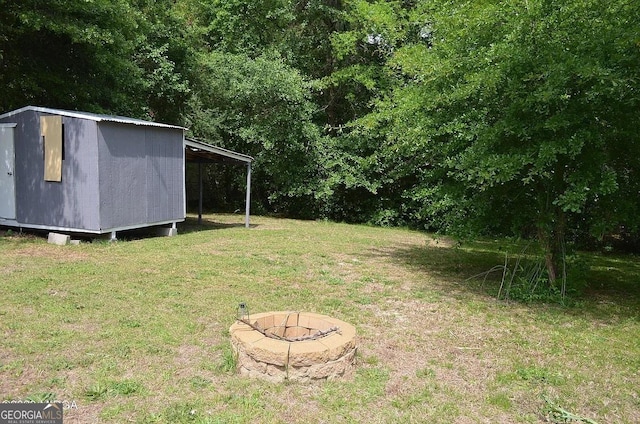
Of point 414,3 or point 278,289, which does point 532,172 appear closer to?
point 278,289

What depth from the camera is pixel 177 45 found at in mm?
15211

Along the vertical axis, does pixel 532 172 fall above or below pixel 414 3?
below

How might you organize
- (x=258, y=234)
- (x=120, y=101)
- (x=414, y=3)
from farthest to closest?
1. (x=414, y=3)
2. (x=120, y=101)
3. (x=258, y=234)

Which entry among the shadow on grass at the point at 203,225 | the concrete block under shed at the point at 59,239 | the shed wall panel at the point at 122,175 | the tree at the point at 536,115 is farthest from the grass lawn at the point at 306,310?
the shadow on grass at the point at 203,225

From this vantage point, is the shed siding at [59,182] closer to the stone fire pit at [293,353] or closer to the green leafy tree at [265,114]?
the stone fire pit at [293,353]

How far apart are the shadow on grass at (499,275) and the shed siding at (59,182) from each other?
17.8ft

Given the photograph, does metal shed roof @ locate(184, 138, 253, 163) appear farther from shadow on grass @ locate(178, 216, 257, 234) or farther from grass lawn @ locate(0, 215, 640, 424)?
grass lawn @ locate(0, 215, 640, 424)

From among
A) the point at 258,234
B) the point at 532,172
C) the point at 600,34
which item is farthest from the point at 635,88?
the point at 258,234

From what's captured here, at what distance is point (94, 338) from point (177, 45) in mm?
12838

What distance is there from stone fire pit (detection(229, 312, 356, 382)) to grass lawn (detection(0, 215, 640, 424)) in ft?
0.32

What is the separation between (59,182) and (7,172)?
141 centimetres

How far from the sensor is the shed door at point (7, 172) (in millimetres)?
9344

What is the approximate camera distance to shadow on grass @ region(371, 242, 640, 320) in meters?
6.19

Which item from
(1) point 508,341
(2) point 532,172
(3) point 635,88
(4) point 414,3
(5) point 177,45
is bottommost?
(1) point 508,341
